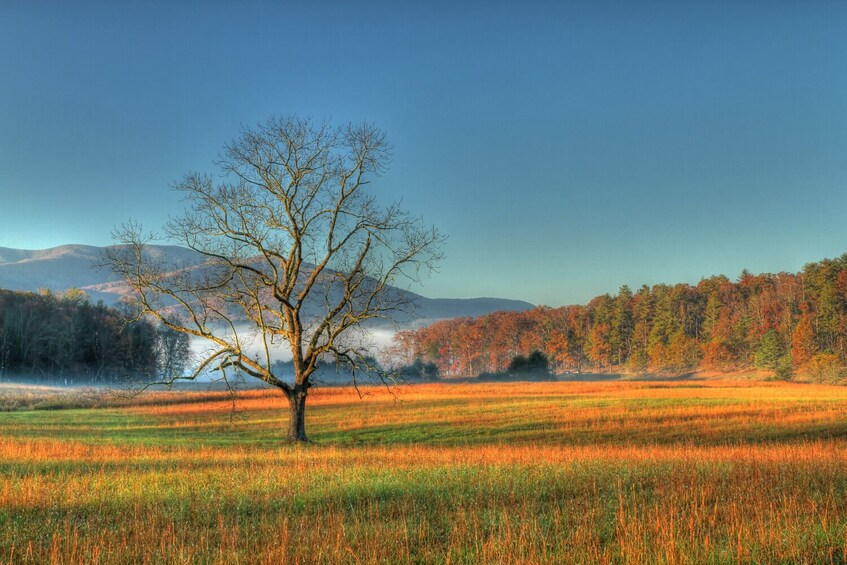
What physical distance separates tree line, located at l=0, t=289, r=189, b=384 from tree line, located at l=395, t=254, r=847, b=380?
183ft

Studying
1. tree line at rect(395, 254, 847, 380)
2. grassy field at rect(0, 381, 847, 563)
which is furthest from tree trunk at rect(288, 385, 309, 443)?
tree line at rect(395, 254, 847, 380)

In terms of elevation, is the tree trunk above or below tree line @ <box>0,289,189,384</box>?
below

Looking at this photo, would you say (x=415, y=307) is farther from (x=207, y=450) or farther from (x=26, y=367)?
(x=26, y=367)

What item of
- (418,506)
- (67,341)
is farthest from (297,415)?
(67,341)

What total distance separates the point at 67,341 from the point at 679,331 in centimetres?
11952

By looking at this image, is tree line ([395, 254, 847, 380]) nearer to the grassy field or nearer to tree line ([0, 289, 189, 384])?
tree line ([0, 289, 189, 384])

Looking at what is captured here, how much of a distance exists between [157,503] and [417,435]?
68.5ft

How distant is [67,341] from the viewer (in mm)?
113438

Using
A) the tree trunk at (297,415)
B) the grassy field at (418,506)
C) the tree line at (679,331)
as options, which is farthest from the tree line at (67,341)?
the grassy field at (418,506)

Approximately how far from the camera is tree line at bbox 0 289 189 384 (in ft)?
354

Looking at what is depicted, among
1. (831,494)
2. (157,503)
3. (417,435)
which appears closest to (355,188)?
(417,435)

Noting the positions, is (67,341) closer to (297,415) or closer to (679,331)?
(297,415)

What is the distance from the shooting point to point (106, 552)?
25.1 ft

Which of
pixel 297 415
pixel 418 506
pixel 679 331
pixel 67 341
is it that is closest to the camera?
pixel 418 506
